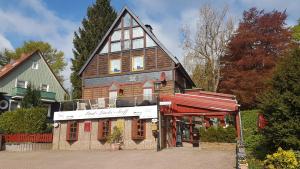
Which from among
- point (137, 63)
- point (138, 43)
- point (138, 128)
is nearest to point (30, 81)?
point (137, 63)

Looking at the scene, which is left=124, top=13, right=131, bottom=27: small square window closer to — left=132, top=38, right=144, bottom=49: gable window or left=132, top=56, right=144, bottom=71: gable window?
left=132, top=38, right=144, bottom=49: gable window

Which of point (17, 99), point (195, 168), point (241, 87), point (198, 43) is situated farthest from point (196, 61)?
point (195, 168)

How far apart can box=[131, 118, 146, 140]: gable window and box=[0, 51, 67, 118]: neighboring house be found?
1795 centimetres

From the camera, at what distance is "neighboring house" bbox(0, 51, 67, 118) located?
134ft

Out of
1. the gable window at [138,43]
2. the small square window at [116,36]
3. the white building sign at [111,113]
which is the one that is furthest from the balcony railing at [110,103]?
the small square window at [116,36]

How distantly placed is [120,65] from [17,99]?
16.3m

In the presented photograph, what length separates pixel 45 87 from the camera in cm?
4581

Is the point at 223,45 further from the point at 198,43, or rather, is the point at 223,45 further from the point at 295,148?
the point at 295,148

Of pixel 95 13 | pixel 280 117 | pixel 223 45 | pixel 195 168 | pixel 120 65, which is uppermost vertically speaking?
pixel 95 13

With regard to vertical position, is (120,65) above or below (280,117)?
above

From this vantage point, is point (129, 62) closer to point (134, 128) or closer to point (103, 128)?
point (103, 128)

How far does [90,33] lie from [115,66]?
14.7m

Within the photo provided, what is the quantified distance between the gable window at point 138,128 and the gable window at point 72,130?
16.4 ft

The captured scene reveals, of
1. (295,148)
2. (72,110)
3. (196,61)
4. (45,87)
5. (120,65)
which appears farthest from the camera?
(45,87)
